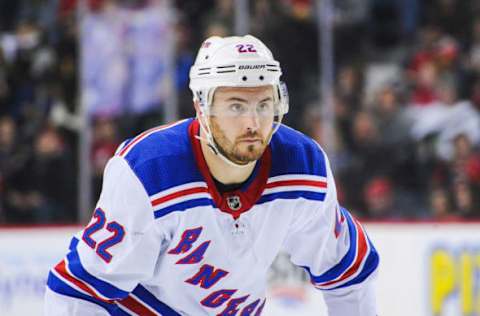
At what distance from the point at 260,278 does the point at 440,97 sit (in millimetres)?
2974

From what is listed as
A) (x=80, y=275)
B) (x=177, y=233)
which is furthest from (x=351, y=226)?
(x=80, y=275)

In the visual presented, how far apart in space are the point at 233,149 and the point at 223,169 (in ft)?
0.35

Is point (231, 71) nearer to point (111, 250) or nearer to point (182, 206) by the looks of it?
point (182, 206)

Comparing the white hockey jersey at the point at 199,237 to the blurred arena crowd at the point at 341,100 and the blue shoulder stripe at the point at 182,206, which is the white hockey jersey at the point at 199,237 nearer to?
the blue shoulder stripe at the point at 182,206

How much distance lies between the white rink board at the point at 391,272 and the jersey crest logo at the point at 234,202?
2.32m

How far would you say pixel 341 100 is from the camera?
16.4 feet

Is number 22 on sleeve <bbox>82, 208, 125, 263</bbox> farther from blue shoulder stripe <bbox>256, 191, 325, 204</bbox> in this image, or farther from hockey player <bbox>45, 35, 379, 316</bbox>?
blue shoulder stripe <bbox>256, 191, 325, 204</bbox>

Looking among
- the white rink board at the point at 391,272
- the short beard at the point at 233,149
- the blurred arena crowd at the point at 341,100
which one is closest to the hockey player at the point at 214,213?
the short beard at the point at 233,149

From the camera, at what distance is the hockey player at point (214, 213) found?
2041mm

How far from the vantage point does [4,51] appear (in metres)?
5.14

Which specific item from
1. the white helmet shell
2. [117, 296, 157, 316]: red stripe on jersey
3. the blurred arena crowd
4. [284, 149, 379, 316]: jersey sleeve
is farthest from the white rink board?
the white helmet shell

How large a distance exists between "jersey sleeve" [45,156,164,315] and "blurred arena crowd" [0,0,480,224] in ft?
9.04

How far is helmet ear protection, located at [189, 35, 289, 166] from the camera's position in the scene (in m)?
2.04

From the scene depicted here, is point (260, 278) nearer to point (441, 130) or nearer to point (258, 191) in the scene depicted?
point (258, 191)
